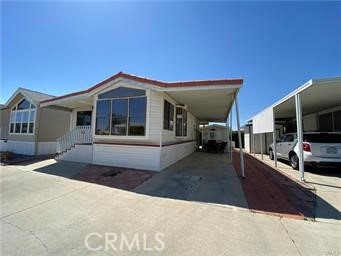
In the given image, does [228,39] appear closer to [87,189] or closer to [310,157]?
[310,157]

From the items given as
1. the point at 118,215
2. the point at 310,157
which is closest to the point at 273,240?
the point at 118,215

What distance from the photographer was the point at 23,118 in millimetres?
13984

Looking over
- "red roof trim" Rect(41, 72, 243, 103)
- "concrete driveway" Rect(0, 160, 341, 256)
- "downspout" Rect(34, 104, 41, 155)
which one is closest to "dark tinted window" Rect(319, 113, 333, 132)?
"red roof trim" Rect(41, 72, 243, 103)

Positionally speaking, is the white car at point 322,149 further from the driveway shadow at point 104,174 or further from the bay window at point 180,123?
the driveway shadow at point 104,174

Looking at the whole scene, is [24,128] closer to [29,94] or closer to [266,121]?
[29,94]

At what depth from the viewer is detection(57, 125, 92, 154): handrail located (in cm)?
942

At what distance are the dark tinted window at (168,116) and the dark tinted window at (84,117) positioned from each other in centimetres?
633

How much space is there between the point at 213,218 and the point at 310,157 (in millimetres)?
5895

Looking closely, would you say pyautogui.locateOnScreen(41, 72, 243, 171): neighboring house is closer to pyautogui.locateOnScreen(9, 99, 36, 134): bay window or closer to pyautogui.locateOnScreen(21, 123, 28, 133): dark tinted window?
pyautogui.locateOnScreen(9, 99, 36, 134): bay window

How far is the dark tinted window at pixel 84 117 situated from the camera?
38.7 feet

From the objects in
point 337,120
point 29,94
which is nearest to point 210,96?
point 337,120

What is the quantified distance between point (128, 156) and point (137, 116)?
74.0 inches

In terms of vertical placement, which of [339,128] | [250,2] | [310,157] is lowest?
[310,157]

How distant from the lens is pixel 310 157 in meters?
6.82
